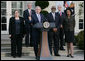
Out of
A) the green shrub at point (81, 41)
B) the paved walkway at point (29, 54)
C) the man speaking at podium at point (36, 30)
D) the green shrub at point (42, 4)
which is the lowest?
the paved walkway at point (29, 54)

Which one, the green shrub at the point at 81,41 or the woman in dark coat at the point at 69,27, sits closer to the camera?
the woman in dark coat at the point at 69,27

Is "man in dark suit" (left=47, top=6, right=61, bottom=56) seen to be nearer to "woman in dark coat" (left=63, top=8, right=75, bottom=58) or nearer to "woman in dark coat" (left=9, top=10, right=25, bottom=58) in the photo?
"woman in dark coat" (left=63, top=8, right=75, bottom=58)

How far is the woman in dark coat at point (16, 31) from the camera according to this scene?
39.2 feet

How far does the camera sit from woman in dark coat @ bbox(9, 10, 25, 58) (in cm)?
1194

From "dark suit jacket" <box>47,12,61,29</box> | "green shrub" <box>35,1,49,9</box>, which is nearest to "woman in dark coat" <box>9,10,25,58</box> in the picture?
"dark suit jacket" <box>47,12,61,29</box>

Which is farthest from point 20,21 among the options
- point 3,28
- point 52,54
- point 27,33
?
point 3,28

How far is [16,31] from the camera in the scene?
1195cm

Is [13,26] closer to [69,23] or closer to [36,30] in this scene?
[36,30]

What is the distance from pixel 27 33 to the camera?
12617mm

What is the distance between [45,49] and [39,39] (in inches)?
18.7

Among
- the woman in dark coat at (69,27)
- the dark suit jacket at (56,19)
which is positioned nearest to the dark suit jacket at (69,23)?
the woman in dark coat at (69,27)

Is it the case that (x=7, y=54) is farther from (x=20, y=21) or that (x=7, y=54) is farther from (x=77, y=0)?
(x=77, y=0)

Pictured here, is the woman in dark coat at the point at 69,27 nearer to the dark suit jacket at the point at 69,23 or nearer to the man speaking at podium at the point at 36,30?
the dark suit jacket at the point at 69,23

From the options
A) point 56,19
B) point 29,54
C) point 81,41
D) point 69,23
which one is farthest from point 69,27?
point 29,54
